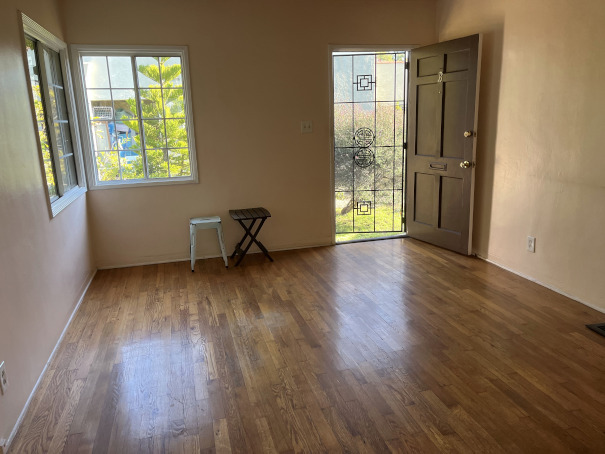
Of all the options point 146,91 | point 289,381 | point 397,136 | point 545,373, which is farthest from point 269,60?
point 545,373

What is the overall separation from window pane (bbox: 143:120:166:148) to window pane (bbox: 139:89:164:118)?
67 mm

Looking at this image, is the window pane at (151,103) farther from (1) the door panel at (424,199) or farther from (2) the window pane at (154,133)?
(1) the door panel at (424,199)

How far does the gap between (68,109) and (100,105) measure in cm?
30

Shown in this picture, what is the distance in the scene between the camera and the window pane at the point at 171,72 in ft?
14.1

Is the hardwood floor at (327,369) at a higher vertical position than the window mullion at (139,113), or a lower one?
lower

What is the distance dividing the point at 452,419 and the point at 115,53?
4.06 meters

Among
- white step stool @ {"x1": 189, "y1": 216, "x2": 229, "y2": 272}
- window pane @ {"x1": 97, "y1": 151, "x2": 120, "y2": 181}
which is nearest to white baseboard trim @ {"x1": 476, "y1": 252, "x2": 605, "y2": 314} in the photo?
white step stool @ {"x1": 189, "y1": 216, "x2": 229, "y2": 272}

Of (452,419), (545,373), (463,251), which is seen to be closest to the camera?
(452,419)

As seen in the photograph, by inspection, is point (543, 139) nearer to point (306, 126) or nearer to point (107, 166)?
point (306, 126)

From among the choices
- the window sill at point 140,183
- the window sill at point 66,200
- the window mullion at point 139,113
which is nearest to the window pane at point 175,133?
the window mullion at point 139,113

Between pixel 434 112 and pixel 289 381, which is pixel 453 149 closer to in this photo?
pixel 434 112

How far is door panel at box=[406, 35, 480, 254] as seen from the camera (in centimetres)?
413

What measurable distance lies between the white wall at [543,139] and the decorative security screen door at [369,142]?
3.05ft

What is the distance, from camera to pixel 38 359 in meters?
2.51
